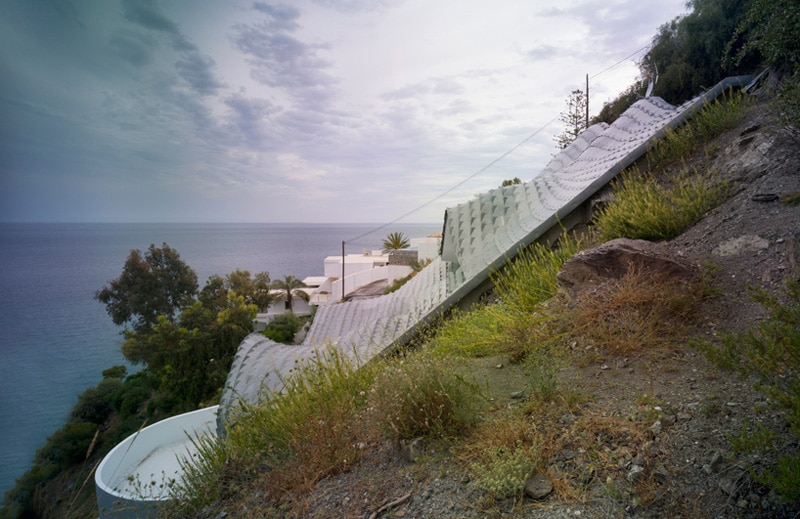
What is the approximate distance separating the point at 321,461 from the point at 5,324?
6440cm

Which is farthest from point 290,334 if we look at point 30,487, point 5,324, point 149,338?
point 5,324

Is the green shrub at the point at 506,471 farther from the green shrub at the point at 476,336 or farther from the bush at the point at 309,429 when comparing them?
the green shrub at the point at 476,336

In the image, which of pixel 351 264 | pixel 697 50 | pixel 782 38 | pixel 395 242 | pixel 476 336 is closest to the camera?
pixel 782 38

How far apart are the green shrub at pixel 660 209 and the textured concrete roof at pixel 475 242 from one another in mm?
1042

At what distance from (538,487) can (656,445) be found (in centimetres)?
66

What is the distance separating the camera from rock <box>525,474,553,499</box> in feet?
7.63

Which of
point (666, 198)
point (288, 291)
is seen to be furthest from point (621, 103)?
point (288, 291)

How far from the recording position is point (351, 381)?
4.27 metres

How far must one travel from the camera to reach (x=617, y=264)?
159 inches

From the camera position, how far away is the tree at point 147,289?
30.4m

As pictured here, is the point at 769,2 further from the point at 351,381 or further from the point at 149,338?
the point at 149,338

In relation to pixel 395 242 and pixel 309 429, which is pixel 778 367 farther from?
pixel 395 242

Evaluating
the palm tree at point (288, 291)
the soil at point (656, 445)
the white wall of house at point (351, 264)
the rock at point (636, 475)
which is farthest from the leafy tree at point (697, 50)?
the palm tree at point (288, 291)

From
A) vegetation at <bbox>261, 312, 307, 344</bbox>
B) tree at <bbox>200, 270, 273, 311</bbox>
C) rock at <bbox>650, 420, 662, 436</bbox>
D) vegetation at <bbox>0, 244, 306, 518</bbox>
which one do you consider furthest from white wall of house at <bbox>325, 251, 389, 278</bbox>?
rock at <bbox>650, 420, 662, 436</bbox>
